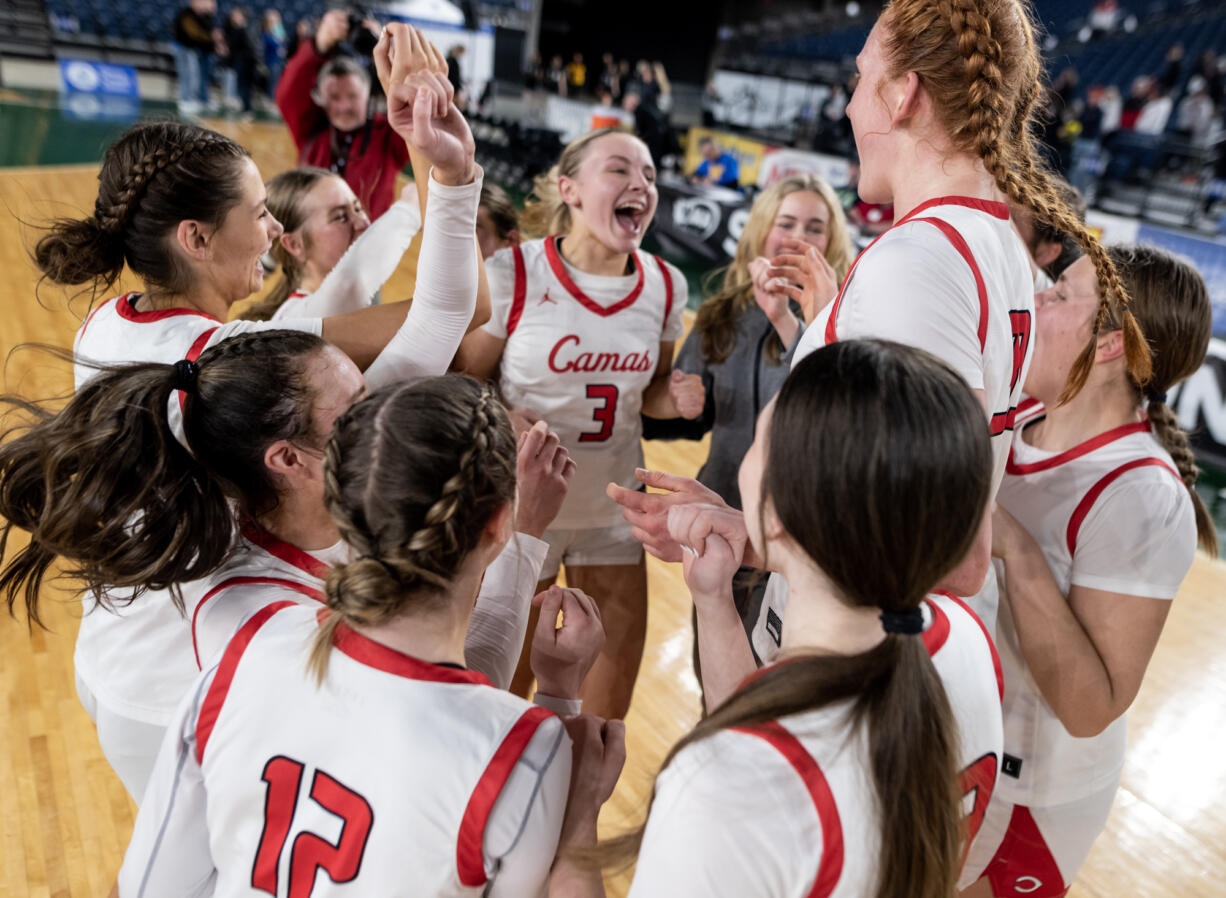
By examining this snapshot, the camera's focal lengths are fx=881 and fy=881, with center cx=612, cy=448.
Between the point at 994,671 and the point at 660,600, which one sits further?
the point at 660,600

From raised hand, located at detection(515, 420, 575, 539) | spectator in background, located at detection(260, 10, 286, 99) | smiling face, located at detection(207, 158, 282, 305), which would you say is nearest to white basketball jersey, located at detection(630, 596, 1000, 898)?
raised hand, located at detection(515, 420, 575, 539)

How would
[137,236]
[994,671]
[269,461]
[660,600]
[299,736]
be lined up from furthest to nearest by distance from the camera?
1. [660,600]
2. [137,236]
3. [269,461]
4. [994,671]
5. [299,736]

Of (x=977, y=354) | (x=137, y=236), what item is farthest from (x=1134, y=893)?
(x=137, y=236)

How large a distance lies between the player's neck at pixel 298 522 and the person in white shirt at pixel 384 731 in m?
0.30

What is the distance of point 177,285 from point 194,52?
1570 centimetres

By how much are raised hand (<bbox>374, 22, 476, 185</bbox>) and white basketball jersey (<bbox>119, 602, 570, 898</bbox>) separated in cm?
84

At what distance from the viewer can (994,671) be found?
116cm

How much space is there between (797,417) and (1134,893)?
8.24 feet

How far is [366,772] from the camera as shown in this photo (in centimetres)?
103

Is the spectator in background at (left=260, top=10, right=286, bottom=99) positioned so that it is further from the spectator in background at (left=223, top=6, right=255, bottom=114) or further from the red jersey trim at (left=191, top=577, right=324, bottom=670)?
the red jersey trim at (left=191, top=577, right=324, bottom=670)

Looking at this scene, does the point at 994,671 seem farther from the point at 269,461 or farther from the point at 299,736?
the point at 269,461

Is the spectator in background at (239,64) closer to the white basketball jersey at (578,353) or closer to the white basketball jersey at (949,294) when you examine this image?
the white basketball jersey at (578,353)

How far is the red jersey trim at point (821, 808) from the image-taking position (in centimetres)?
85

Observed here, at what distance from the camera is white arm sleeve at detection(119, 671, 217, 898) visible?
1.15m
